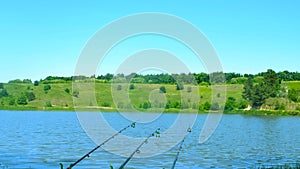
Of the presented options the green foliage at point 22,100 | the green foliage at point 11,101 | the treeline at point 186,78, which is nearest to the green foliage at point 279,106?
the treeline at point 186,78

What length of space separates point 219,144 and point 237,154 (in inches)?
280

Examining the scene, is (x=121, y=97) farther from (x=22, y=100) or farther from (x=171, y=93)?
(x=22, y=100)

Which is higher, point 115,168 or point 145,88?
point 145,88

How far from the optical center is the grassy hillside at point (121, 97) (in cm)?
9225

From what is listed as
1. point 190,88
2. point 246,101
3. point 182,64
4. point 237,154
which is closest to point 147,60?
point 182,64

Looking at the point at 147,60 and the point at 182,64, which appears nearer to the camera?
the point at 147,60

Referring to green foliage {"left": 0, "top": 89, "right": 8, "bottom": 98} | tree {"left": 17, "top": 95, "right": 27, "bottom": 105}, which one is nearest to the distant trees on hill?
green foliage {"left": 0, "top": 89, "right": 8, "bottom": 98}

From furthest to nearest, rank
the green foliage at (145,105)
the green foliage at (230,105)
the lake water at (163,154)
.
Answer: the green foliage at (230,105)
the green foliage at (145,105)
the lake water at (163,154)

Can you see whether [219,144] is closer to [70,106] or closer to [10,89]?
[70,106]

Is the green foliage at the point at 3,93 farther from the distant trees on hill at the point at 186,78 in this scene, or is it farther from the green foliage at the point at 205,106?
the green foliage at the point at 205,106

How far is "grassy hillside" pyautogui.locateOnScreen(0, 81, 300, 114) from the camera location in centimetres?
9225

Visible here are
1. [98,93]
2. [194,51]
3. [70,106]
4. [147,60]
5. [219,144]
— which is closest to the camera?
[194,51]

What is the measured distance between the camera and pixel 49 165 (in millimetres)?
26984

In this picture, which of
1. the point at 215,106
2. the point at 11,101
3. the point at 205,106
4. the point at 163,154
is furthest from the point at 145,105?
the point at 11,101
